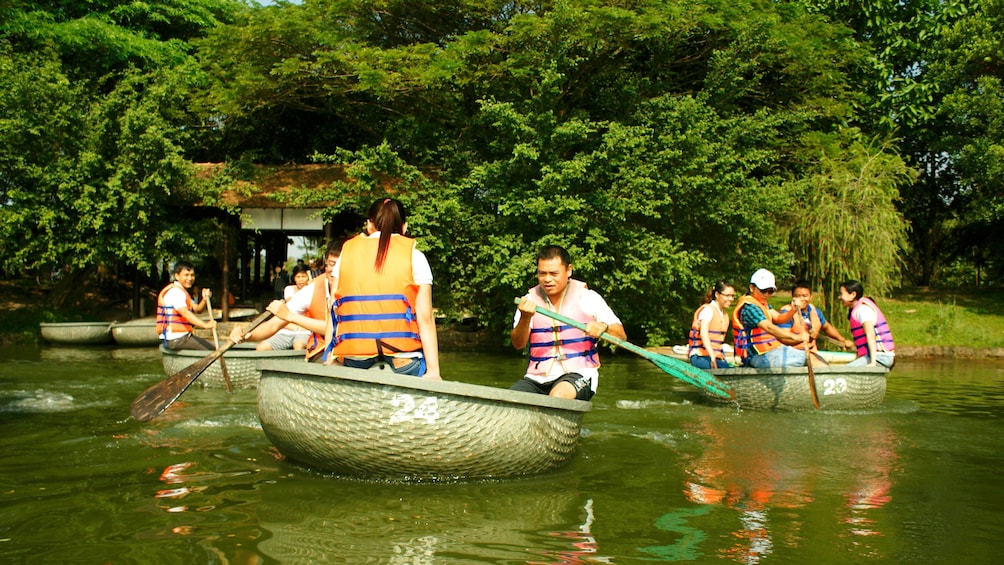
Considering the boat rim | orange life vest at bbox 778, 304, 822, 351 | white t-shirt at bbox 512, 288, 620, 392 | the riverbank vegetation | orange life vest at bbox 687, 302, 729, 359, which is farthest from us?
the riverbank vegetation

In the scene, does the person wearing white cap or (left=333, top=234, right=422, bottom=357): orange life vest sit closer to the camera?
(left=333, top=234, right=422, bottom=357): orange life vest

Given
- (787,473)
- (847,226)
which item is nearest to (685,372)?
(787,473)

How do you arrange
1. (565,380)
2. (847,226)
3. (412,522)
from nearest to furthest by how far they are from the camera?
(412,522), (565,380), (847,226)

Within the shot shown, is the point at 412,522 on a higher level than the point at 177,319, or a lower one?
lower

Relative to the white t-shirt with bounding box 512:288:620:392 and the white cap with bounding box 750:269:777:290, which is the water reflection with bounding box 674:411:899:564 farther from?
the white cap with bounding box 750:269:777:290

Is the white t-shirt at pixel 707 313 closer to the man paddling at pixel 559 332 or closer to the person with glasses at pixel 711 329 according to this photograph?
the person with glasses at pixel 711 329

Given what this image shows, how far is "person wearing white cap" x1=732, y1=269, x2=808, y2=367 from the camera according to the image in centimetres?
915

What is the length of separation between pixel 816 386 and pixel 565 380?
14.4 ft

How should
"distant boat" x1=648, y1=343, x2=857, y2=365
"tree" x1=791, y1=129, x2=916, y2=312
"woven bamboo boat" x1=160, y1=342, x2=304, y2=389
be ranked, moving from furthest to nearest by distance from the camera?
"tree" x1=791, y1=129, x2=916, y2=312 → "distant boat" x1=648, y1=343, x2=857, y2=365 → "woven bamboo boat" x1=160, y1=342, x2=304, y2=389

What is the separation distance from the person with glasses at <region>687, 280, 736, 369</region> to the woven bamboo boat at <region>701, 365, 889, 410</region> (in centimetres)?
77

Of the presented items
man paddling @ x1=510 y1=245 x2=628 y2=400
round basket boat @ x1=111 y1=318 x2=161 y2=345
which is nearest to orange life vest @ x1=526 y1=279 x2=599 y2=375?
man paddling @ x1=510 y1=245 x2=628 y2=400

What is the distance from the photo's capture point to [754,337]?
991 cm

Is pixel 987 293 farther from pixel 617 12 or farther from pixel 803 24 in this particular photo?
pixel 617 12

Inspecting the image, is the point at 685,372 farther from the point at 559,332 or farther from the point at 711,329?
the point at 711,329
